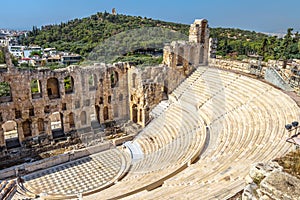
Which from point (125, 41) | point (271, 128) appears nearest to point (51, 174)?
point (271, 128)

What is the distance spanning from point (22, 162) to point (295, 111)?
1763 cm

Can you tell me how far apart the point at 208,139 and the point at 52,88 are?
45.5 ft

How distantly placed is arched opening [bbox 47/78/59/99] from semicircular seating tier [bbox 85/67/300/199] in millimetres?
7886

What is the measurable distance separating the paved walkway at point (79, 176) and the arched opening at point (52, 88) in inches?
255

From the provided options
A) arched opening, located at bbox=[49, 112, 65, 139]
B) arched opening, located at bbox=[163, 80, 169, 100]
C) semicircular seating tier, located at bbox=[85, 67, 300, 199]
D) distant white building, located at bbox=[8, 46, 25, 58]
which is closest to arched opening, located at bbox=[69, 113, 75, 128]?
arched opening, located at bbox=[49, 112, 65, 139]

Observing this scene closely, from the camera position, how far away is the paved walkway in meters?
15.2

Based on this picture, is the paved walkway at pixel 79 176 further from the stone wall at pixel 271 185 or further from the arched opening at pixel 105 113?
the stone wall at pixel 271 185

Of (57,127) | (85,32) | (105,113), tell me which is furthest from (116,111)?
(85,32)

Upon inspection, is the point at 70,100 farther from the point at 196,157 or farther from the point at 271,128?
the point at 271,128

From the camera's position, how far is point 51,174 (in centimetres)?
1677

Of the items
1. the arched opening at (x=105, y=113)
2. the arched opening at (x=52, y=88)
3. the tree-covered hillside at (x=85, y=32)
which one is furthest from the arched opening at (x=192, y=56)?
the tree-covered hillside at (x=85, y=32)

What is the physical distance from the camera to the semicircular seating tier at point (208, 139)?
32.8 feet

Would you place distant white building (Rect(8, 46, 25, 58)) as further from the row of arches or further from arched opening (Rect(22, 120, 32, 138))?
the row of arches

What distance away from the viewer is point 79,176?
16.5 metres
